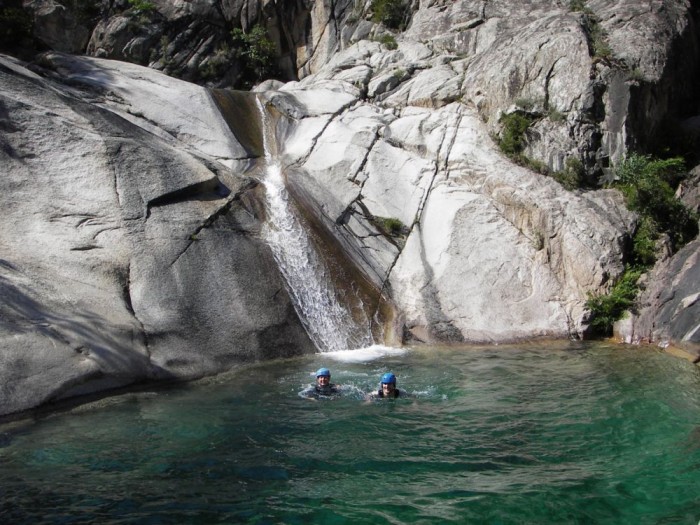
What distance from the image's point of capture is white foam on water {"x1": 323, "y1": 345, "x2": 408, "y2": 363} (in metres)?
13.6

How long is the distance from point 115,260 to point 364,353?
247 inches

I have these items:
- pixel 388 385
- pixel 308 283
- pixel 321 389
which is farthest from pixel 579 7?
pixel 321 389

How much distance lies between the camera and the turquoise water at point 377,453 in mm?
6336

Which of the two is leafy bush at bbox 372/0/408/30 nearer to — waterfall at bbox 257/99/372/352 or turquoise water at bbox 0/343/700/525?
waterfall at bbox 257/99/372/352

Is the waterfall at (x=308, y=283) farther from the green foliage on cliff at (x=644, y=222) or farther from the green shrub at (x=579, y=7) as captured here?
the green shrub at (x=579, y=7)

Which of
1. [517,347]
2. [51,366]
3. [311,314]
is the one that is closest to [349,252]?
[311,314]

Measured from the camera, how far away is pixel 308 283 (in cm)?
1534

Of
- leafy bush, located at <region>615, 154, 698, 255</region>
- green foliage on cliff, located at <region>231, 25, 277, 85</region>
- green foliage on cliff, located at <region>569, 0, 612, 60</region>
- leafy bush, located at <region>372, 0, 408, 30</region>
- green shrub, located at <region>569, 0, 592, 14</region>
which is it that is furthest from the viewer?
green foliage on cliff, located at <region>231, 25, 277, 85</region>

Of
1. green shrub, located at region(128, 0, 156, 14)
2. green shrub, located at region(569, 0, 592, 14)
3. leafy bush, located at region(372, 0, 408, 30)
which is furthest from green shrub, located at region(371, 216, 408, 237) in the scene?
green shrub, located at region(128, 0, 156, 14)

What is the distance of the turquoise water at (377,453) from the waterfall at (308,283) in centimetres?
293

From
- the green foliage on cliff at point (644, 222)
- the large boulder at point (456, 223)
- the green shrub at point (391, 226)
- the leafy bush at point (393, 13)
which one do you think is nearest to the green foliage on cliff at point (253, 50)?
the leafy bush at point (393, 13)

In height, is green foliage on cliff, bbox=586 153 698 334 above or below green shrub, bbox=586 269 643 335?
above

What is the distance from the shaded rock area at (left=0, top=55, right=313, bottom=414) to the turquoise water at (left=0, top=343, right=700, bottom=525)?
927 mm

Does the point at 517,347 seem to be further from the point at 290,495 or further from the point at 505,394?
the point at 290,495
